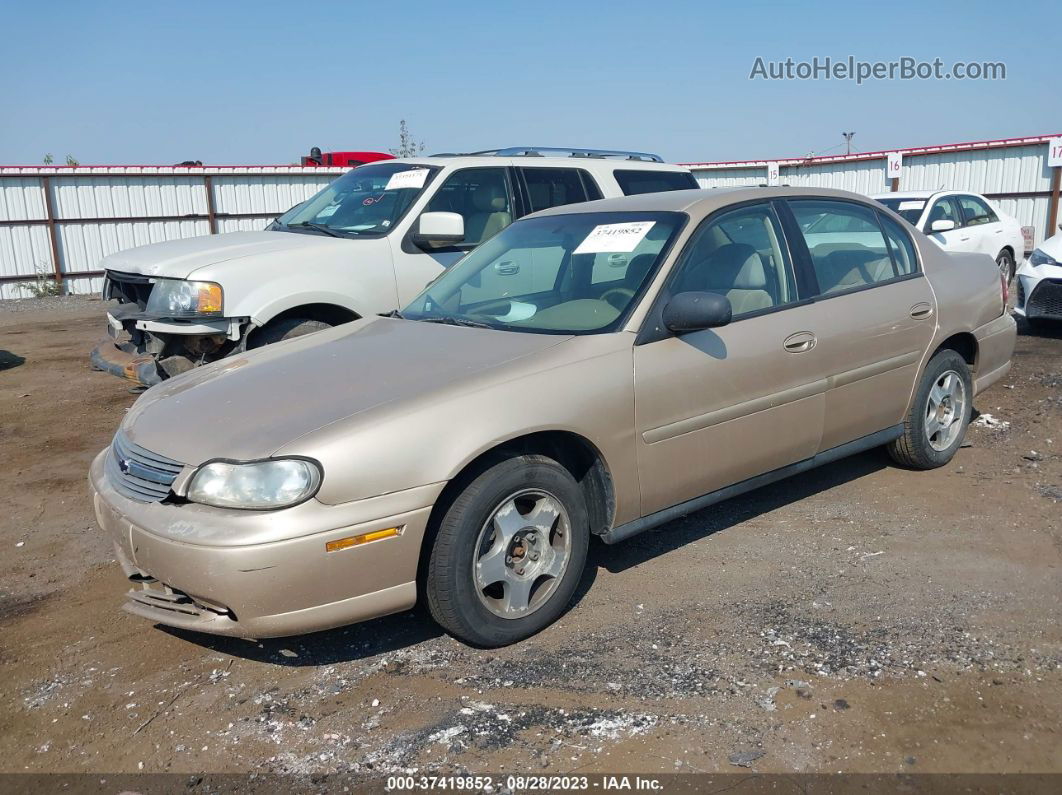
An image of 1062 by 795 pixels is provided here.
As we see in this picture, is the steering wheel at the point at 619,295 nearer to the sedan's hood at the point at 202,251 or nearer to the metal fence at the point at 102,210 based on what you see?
the sedan's hood at the point at 202,251

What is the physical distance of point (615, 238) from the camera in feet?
13.8

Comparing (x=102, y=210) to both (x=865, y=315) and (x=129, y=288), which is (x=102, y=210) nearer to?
(x=129, y=288)

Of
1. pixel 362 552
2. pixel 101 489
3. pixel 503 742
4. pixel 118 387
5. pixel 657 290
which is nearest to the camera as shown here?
pixel 503 742

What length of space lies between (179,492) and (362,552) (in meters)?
0.68

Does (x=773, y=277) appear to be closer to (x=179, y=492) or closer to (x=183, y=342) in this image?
(x=179, y=492)

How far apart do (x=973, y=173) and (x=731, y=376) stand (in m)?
17.3

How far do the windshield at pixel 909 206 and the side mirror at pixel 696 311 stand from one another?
28.2 feet

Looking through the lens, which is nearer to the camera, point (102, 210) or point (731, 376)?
point (731, 376)

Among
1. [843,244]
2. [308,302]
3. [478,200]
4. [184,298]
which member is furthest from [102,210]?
[843,244]

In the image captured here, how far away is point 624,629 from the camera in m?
3.55

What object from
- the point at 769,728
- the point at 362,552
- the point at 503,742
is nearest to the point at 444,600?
the point at 362,552

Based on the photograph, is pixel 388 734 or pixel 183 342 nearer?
pixel 388 734

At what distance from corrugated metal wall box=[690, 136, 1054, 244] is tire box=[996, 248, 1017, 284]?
11.3ft

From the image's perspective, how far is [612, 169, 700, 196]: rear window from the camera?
760 centimetres
